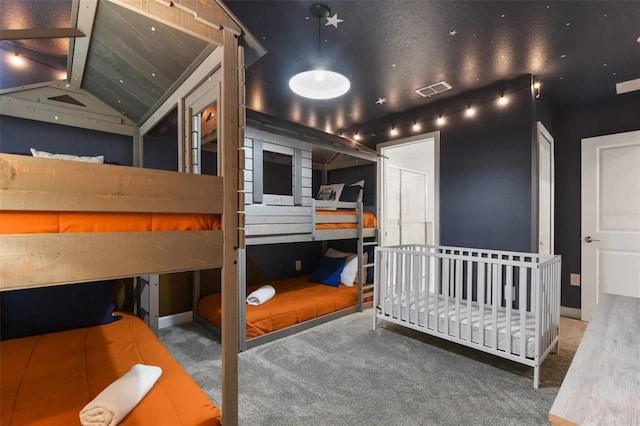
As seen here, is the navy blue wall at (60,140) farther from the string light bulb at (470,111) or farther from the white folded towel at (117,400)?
the string light bulb at (470,111)

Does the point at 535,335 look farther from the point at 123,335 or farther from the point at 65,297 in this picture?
the point at 65,297

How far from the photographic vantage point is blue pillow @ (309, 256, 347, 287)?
371 centimetres

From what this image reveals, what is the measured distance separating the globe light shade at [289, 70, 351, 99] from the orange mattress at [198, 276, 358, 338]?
1.89 metres

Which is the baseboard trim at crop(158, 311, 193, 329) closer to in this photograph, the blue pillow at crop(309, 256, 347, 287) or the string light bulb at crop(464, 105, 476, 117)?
the blue pillow at crop(309, 256, 347, 287)

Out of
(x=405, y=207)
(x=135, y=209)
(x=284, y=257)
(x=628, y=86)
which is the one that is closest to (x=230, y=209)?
(x=135, y=209)

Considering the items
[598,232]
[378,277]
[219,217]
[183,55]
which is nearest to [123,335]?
[219,217]

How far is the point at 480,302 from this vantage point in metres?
2.24

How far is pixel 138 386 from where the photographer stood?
4.33 feet

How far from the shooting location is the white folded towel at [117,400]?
1.14m

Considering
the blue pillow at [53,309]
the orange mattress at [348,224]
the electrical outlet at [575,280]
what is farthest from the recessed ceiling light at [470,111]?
the blue pillow at [53,309]

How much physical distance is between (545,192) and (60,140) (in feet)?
15.1

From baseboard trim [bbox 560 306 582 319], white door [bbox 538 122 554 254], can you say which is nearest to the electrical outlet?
baseboard trim [bbox 560 306 582 319]

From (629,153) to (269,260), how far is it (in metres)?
4.06

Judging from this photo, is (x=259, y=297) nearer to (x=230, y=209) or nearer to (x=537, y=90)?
(x=230, y=209)
